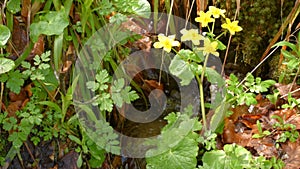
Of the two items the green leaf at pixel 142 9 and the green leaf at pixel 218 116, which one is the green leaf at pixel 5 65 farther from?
the green leaf at pixel 218 116

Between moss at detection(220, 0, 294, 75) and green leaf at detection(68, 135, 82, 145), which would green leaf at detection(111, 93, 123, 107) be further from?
moss at detection(220, 0, 294, 75)

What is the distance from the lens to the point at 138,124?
2.14m

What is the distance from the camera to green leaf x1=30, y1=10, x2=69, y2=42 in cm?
168

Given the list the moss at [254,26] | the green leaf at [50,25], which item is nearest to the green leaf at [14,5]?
the green leaf at [50,25]

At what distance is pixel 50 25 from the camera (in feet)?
5.53

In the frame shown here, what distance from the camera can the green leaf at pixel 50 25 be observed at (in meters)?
1.68

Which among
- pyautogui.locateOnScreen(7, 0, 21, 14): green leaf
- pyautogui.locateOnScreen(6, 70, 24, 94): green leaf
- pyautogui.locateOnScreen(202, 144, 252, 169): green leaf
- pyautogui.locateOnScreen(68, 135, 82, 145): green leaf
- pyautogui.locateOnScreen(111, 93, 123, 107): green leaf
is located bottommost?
pyautogui.locateOnScreen(202, 144, 252, 169): green leaf

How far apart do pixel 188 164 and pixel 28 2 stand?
84 cm

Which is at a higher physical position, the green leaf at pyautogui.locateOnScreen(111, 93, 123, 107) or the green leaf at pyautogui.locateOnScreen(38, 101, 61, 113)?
the green leaf at pyautogui.locateOnScreen(111, 93, 123, 107)

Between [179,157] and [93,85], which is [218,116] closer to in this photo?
[179,157]

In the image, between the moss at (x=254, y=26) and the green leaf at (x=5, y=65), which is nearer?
the green leaf at (x=5, y=65)

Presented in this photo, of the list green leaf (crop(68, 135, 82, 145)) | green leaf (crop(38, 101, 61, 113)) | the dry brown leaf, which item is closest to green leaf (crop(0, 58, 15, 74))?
green leaf (crop(38, 101, 61, 113))

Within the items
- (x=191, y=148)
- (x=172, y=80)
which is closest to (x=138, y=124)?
(x=172, y=80)

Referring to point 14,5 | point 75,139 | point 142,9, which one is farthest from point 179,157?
point 14,5
